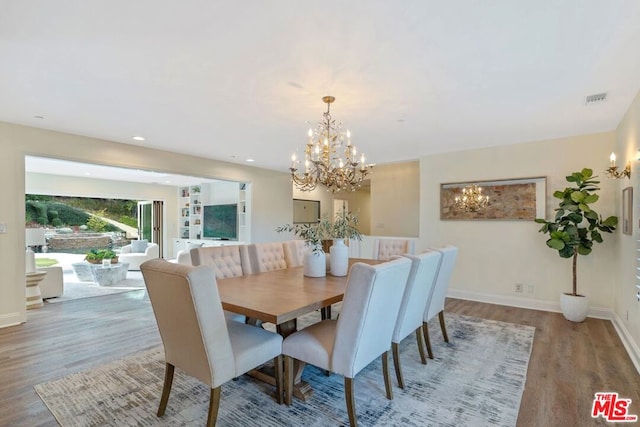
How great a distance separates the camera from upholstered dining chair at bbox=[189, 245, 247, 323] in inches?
119

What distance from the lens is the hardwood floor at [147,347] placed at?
7.04ft

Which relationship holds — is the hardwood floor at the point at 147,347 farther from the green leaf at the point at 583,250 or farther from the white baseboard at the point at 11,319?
the green leaf at the point at 583,250

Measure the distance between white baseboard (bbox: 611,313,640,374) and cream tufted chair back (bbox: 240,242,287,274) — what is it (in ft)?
11.2

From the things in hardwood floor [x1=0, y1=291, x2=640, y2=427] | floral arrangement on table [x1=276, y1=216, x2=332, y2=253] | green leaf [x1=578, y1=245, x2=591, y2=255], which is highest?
floral arrangement on table [x1=276, y1=216, x2=332, y2=253]

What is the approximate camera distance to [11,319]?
382 centimetres

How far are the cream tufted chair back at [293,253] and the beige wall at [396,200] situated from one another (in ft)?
12.2

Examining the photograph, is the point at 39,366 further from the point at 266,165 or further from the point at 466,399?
the point at 266,165

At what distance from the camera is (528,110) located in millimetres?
3322

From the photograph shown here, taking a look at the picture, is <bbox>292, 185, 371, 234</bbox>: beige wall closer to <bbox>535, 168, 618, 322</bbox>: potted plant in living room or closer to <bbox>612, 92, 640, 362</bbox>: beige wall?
<bbox>535, 168, 618, 322</bbox>: potted plant in living room

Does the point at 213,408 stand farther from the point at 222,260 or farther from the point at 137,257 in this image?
the point at 137,257

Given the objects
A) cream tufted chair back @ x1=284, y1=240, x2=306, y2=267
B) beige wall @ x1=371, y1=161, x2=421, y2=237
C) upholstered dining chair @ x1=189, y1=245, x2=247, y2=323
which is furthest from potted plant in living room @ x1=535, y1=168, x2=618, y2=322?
upholstered dining chair @ x1=189, y1=245, x2=247, y2=323

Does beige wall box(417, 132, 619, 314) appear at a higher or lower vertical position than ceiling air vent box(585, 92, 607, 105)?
lower

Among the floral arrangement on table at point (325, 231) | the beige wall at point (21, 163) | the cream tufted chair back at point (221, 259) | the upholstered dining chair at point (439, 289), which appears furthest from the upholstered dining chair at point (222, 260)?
the beige wall at point (21, 163)

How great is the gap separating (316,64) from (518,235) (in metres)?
3.98
